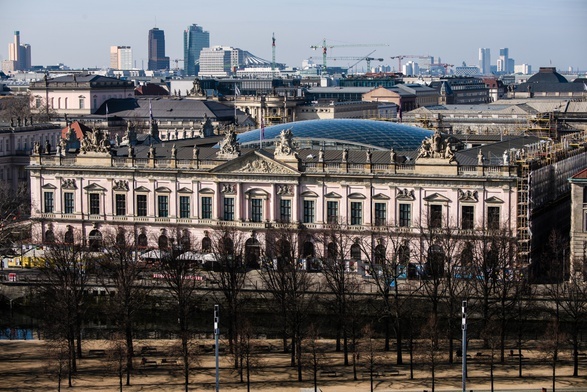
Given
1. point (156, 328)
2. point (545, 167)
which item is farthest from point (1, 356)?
point (545, 167)

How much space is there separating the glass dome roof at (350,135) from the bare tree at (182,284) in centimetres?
2159

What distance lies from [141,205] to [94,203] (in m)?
4.79

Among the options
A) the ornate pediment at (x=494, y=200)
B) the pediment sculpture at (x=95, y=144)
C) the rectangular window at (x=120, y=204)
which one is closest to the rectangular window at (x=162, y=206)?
the rectangular window at (x=120, y=204)

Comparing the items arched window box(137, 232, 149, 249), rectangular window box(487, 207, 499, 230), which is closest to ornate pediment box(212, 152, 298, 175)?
arched window box(137, 232, 149, 249)

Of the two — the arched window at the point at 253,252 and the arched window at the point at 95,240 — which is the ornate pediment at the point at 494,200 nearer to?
the arched window at the point at 253,252

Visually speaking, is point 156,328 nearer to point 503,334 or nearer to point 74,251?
point 74,251

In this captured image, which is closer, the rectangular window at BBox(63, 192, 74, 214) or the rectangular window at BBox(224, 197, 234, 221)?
the rectangular window at BBox(224, 197, 234, 221)

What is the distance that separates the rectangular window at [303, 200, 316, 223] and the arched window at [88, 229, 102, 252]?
17.6 m

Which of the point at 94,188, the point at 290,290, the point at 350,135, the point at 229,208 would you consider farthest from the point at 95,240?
the point at 290,290

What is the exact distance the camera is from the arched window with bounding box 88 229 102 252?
122 meters

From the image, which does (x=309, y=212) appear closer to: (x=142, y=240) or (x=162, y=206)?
(x=162, y=206)

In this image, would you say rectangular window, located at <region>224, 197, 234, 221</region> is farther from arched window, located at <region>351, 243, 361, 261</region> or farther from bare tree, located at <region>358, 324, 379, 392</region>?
bare tree, located at <region>358, 324, 379, 392</region>

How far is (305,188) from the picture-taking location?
121 m

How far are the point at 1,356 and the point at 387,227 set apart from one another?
37.9m
